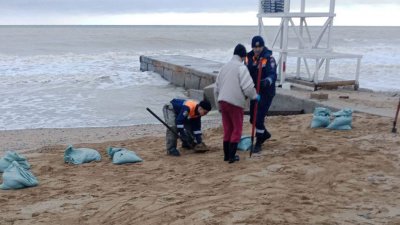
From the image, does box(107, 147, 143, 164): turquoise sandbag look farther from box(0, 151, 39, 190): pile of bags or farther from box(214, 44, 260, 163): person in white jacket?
box(214, 44, 260, 163): person in white jacket

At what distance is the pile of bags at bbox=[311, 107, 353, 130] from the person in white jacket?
2551 mm

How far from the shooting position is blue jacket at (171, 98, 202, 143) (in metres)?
7.14

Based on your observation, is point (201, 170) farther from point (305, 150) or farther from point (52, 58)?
point (52, 58)

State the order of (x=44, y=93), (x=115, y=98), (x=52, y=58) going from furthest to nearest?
(x=52, y=58), (x=44, y=93), (x=115, y=98)

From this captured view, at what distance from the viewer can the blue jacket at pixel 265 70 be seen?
684 cm

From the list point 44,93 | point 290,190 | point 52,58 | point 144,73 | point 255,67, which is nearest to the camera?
point 290,190

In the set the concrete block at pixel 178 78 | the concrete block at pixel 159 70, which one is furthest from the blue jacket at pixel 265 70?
the concrete block at pixel 159 70

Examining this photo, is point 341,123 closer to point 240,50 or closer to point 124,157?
point 240,50

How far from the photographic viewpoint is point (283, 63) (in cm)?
1344

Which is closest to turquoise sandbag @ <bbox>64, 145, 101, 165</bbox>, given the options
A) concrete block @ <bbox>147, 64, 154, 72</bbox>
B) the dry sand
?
the dry sand

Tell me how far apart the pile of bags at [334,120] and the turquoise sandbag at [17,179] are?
496cm

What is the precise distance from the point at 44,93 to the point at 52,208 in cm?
1267

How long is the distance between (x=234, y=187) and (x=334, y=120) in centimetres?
367

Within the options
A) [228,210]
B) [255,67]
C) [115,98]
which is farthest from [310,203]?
[115,98]
